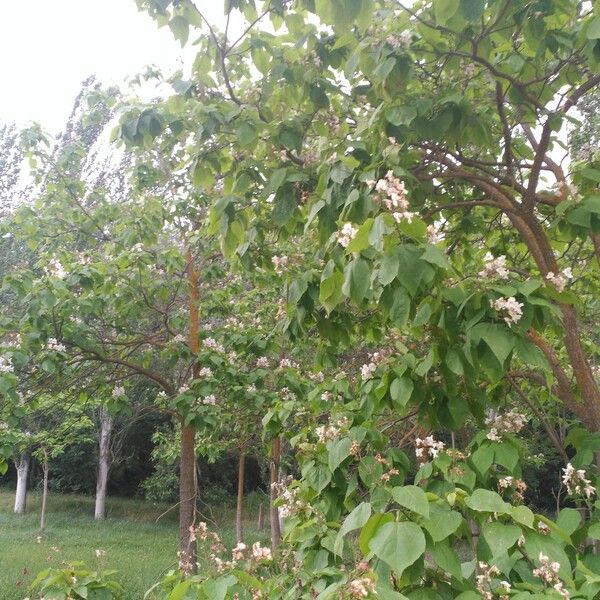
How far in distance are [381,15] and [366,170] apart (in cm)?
78

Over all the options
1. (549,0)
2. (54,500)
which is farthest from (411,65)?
(54,500)

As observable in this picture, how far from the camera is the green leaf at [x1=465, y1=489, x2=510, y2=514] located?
1414 mm

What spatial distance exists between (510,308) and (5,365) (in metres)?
3.76

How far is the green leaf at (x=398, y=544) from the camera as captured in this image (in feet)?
4.35

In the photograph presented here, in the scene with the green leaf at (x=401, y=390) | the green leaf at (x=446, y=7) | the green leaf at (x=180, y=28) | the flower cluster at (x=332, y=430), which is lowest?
the flower cluster at (x=332, y=430)

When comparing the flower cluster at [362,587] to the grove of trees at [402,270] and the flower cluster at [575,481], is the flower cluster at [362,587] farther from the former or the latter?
the flower cluster at [575,481]

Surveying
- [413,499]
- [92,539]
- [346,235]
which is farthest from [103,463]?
[413,499]

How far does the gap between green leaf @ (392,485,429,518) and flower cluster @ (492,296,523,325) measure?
61 centimetres

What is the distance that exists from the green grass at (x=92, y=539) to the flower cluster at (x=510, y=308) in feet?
12.4

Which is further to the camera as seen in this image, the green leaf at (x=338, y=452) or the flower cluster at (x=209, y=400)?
the flower cluster at (x=209, y=400)

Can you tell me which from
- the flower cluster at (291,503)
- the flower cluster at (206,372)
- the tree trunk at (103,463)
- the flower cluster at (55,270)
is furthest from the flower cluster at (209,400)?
the tree trunk at (103,463)

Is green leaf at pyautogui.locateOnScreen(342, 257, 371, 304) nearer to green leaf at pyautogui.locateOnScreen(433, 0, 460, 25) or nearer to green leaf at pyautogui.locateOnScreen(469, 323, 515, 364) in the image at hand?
green leaf at pyautogui.locateOnScreen(469, 323, 515, 364)

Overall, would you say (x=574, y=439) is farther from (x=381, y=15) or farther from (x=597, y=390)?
(x=381, y=15)

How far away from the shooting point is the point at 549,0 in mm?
2244
